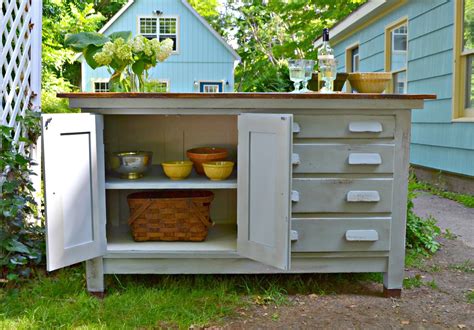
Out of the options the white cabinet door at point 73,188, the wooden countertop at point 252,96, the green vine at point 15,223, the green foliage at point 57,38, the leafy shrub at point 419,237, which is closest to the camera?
the white cabinet door at point 73,188

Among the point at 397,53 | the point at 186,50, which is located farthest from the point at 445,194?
the point at 186,50

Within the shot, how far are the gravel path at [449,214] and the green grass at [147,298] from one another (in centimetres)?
145

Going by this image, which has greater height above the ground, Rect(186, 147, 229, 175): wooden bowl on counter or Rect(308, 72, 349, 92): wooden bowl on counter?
Rect(308, 72, 349, 92): wooden bowl on counter

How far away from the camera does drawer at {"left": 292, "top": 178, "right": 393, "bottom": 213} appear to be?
8.11 feet

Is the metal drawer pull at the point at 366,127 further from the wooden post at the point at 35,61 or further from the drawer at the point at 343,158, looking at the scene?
the wooden post at the point at 35,61

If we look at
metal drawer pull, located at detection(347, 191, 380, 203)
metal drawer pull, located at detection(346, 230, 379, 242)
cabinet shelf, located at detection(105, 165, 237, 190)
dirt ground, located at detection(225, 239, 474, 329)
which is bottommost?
dirt ground, located at detection(225, 239, 474, 329)

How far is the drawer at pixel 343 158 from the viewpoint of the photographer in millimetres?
2449

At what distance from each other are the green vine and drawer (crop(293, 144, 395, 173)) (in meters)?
1.44

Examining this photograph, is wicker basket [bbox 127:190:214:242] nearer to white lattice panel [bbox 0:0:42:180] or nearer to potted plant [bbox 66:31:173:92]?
potted plant [bbox 66:31:173:92]

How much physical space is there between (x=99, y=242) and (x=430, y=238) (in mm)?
2213

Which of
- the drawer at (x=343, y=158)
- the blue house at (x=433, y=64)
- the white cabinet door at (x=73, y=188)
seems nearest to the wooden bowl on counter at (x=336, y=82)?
the drawer at (x=343, y=158)

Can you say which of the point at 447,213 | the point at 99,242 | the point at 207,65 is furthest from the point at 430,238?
the point at 207,65

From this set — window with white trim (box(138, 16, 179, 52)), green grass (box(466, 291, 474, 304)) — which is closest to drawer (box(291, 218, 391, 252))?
green grass (box(466, 291, 474, 304))

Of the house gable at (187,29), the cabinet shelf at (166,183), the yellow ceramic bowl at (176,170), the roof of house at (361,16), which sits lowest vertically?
the cabinet shelf at (166,183)
